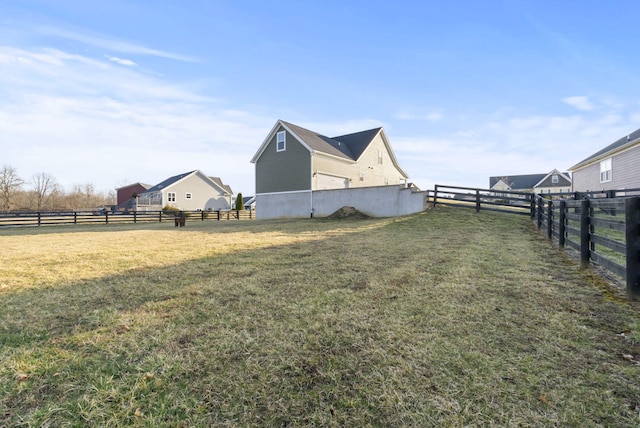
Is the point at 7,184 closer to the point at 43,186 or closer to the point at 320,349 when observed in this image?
the point at 43,186

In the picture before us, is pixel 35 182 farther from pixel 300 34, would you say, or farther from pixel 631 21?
pixel 631 21

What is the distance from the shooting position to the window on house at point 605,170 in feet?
60.4

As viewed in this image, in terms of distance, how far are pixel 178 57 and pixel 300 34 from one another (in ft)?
20.3

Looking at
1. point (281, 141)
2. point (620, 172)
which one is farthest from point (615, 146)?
point (281, 141)

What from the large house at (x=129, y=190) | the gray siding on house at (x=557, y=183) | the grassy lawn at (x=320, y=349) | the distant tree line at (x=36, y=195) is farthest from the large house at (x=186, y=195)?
the gray siding on house at (x=557, y=183)

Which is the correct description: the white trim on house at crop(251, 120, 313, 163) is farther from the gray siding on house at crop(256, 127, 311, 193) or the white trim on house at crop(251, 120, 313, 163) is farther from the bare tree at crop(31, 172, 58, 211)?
the bare tree at crop(31, 172, 58, 211)

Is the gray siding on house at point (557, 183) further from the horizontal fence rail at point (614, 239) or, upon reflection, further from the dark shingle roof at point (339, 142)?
the horizontal fence rail at point (614, 239)

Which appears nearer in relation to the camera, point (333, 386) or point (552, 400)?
point (552, 400)

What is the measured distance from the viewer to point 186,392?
1.81 m

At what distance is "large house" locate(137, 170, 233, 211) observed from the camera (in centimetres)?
3844

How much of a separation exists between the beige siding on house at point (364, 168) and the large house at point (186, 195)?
2689 centimetres

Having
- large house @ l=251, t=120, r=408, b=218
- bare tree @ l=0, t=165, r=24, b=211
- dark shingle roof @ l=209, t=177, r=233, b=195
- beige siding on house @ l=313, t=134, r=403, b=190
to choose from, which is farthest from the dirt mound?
bare tree @ l=0, t=165, r=24, b=211

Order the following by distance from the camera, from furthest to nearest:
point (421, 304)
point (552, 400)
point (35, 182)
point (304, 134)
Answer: point (35, 182) < point (304, 134) < point (421, 304) < point (552, 400)

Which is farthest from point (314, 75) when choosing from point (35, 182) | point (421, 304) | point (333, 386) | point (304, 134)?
point (35, 182)
